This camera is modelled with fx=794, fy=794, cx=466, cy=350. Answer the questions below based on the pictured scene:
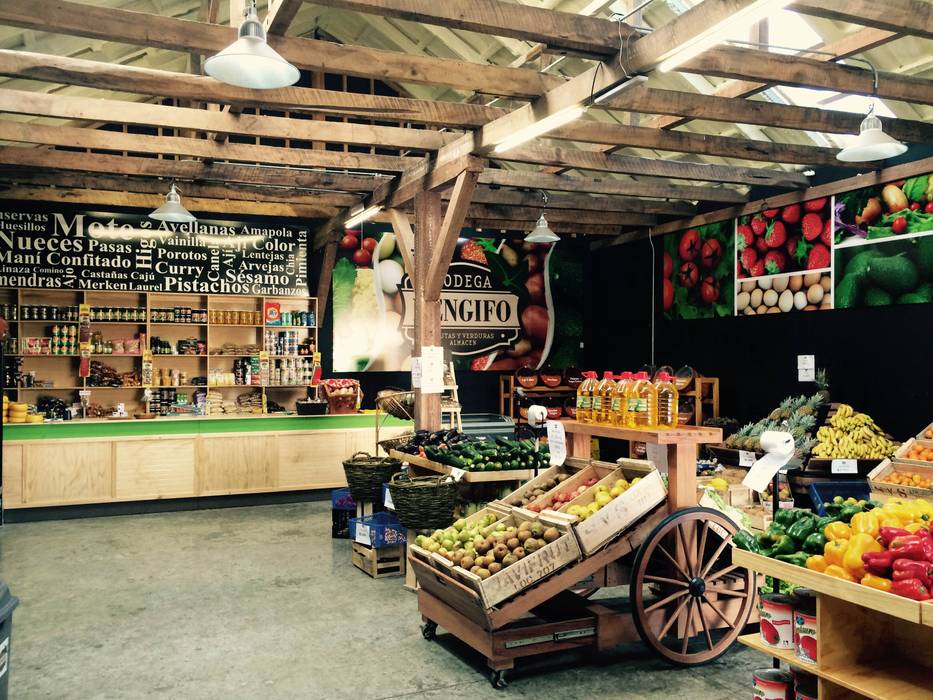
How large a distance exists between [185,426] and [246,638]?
177 inches

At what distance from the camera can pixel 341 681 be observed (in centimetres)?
402

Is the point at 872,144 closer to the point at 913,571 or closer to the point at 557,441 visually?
the point at 557,441

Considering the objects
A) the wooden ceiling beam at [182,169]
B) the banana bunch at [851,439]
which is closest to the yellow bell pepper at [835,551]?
the banana bunch at [851,439]

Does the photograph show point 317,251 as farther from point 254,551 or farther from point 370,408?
point 254,551

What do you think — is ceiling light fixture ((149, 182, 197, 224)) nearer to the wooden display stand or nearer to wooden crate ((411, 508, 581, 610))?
wooden crate ((411, 508, 581, 610))

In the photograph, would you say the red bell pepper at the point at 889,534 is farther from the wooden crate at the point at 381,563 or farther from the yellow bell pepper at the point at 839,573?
the wooden crate at the point at 381,563

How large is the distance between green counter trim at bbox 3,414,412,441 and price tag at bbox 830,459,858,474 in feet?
16.0

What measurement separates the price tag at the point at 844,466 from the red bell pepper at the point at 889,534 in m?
4.34

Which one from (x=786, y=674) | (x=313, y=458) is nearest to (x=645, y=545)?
(x=786, y=674)

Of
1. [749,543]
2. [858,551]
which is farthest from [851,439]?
[858,551]

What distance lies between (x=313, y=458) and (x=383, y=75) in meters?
5.38

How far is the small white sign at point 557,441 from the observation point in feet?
15.7

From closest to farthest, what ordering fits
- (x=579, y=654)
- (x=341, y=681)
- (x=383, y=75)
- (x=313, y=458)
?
1. (x=341, y=681)
2. (x=579, y=654)
3. (x=383, y=75)
4. (x=313, y=458)

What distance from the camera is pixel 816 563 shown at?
2.76m
